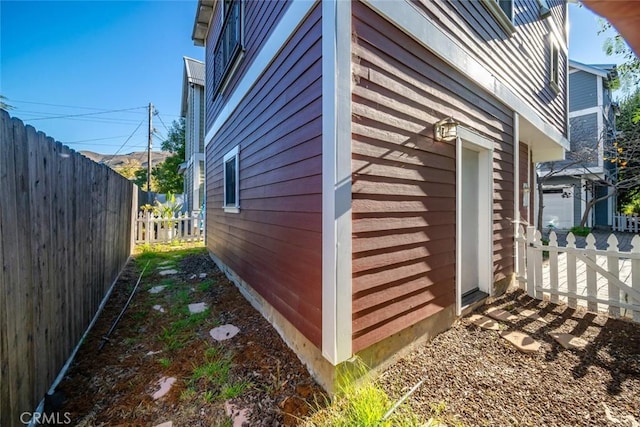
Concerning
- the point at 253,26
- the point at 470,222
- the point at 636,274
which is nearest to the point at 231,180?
the point at 253,26

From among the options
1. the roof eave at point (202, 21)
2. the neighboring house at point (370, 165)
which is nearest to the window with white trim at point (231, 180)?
the neighboring house at point (370, 165)

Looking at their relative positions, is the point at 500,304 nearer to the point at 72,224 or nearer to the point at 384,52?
the point at 384,52

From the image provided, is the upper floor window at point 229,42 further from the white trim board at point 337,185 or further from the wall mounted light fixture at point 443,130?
the wall mounted light fixture at point 443,130

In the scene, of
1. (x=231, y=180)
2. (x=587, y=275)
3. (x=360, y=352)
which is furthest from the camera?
(x=231, y=180)

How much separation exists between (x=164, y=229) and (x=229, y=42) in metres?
6.72

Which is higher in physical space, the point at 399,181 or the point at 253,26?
the point at 253,26

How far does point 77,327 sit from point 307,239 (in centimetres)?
245

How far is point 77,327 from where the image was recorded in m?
2.66

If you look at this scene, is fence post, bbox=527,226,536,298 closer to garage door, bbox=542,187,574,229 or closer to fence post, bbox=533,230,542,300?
fence post, bbox=533,230,542,300

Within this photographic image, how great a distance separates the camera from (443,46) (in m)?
3.10

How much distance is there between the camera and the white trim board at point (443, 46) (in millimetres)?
2506

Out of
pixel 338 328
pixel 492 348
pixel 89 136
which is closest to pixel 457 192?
pixel 492 348

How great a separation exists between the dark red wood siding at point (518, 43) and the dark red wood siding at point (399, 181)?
2.01ft

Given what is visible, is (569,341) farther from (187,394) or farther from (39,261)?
(39,261)
